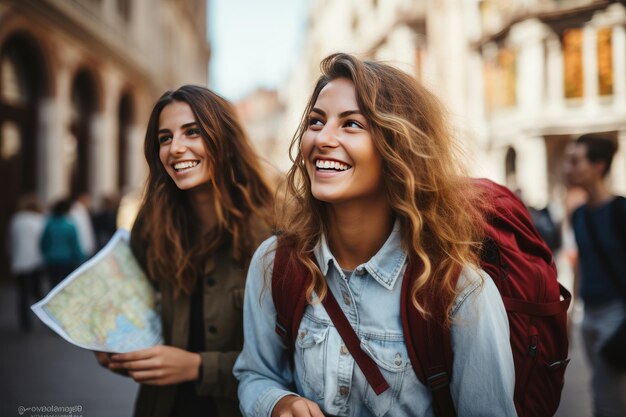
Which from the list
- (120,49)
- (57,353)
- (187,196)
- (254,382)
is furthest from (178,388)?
(120,49)

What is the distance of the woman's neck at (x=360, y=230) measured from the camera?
1690 millimetres

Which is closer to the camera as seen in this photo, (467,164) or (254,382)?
(254,382)

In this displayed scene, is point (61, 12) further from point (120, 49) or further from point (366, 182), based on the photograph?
point (366, 182)

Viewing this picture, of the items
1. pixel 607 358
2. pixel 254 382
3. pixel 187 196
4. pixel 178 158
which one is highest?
pixel 178 158

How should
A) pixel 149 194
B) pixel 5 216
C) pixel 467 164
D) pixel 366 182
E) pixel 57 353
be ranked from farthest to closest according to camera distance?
pixel 5 216, pixel 57 353, pixel 149 194, pixel 467 164, pixel 366 182

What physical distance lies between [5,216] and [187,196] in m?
11.2

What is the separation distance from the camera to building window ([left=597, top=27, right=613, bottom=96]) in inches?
647

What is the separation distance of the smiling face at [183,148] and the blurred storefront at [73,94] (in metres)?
10.7

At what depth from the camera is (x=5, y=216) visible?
11.4 m

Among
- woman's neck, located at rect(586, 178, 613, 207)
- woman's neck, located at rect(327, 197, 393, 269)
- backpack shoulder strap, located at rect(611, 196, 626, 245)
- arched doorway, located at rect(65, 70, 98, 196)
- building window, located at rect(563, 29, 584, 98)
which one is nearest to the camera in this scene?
woman's neck, located at rect(327, 197, 393, 269)

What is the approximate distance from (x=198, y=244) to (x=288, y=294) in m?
0.84

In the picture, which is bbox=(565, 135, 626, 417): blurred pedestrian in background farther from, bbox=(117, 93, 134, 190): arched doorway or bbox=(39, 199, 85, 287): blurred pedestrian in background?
bbox=(117, 93, 134, 190): arched doorway

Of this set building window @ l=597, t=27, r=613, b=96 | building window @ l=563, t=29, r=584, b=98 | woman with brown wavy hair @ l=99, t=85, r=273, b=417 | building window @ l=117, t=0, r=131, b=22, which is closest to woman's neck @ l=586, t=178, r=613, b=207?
woman with brown wavy hair @ l=99, t=85, r=273, b=417

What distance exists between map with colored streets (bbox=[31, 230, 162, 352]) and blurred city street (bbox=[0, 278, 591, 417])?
4.90 ft
